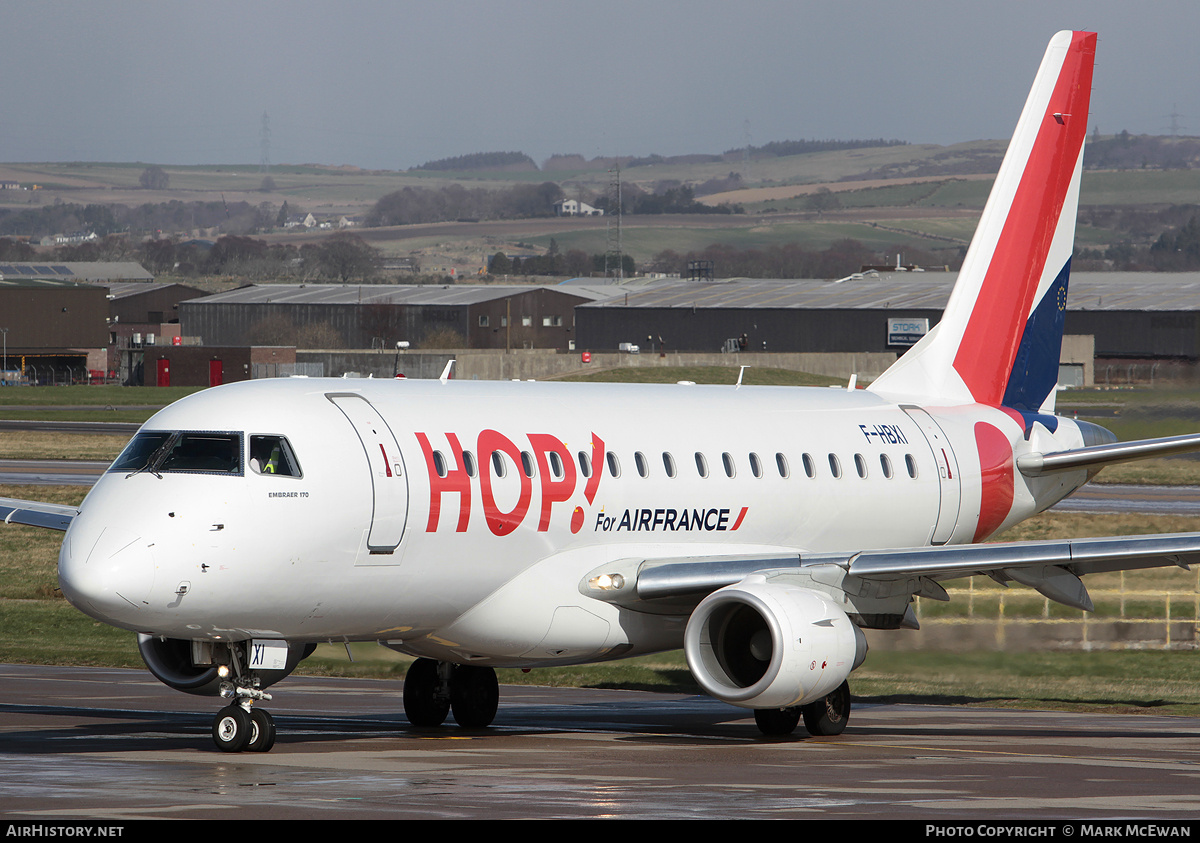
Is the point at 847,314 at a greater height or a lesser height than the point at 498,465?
greater

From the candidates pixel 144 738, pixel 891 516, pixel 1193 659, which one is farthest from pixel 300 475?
pixel 1193 659

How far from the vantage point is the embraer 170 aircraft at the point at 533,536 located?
2003 centimetres

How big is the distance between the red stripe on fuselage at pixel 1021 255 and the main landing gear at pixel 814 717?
9356 mm

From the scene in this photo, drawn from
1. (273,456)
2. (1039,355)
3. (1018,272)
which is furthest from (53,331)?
(273,456)

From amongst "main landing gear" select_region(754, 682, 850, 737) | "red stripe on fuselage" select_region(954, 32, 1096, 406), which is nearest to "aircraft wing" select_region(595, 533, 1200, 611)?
"main landing gear" select_region(754, 682, 850, 737)

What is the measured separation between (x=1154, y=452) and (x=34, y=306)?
13768cm

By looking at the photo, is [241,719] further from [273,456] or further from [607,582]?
[607,582]

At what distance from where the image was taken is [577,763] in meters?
20.5

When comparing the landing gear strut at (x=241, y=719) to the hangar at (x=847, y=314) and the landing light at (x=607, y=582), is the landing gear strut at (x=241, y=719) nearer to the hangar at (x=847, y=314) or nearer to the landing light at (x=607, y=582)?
the landing light at (x=607, y=582)

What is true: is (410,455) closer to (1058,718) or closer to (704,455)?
(704,455)

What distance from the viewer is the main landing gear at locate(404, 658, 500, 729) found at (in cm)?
2548

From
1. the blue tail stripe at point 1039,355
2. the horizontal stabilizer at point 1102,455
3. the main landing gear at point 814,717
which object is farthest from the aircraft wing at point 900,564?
the blue tail stripe at point 1039,355

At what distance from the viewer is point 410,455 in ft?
71.3

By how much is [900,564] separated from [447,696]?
24.0 feet
